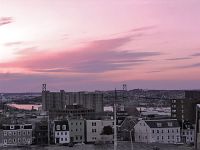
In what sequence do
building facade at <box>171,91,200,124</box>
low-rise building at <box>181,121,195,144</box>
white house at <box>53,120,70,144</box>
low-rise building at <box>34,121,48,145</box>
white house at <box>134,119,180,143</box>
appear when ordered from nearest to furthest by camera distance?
1. white house at <box>134,119,180,143</box>
2. low-rise building at <box>181,121,195,144</box>
3. white house at <box>53,120,70,144</box>
4. low-rise building at <box>34,121,48,145</box>
5. building facade at <box>171,91,200,124</box>

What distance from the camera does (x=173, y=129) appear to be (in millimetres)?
45188

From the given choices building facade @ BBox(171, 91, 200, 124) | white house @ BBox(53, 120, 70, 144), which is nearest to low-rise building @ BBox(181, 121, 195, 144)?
building facade @ BBox(171, 91, 200, 124)

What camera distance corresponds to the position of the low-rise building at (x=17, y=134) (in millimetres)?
47375

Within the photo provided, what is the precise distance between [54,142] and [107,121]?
565 centimetres

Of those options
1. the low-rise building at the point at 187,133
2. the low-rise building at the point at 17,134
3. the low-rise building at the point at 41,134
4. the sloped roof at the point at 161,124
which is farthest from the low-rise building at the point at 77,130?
the low-rise building at the point at 187,133

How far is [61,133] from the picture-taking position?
47.9m

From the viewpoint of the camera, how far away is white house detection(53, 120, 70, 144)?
47375 millimetres

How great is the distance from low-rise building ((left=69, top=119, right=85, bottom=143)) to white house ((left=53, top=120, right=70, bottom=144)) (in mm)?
681

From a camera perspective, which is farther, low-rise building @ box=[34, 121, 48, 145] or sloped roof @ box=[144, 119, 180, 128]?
low-rise building @ box=[34, 121, 48, 145]

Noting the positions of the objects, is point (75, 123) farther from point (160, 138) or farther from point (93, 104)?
point (93, 104)

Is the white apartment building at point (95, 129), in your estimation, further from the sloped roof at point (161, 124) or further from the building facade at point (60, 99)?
the building facade at point (60, 99)

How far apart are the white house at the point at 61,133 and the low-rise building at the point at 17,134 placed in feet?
8.55

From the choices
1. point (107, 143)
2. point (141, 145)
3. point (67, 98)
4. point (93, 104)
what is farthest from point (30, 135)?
point (67, 98)

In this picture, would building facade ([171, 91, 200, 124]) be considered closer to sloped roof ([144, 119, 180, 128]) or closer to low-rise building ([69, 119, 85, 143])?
sloped roof ([144, 119, 180, 128])
